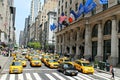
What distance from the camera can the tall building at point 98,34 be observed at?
4259cm

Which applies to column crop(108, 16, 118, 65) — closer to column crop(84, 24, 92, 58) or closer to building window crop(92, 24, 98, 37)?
building window crop(92, 24, 98, 37)

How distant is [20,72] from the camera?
103ft

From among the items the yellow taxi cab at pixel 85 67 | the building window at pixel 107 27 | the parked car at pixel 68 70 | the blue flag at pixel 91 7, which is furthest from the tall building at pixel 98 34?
the parked car at pixel 68 70

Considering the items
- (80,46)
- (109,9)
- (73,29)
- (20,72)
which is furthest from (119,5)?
Answer: (73,29)

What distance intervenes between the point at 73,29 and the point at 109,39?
23.5 metres

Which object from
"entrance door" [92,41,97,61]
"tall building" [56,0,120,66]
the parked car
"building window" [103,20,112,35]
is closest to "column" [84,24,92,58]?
"tall building" [56,0,120,66]

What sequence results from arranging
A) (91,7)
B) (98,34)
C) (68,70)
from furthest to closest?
(98,34) < (91,7) < (68,70)

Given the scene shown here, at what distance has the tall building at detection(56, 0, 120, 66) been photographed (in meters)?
42.6

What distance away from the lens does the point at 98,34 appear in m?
50.0

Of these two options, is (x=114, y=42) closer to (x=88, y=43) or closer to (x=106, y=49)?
(x=106, y=49)

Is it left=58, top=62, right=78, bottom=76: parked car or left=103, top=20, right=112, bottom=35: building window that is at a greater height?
left=103, top=20, right=112, bottom=35: building window

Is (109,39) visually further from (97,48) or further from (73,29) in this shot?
(73,29)

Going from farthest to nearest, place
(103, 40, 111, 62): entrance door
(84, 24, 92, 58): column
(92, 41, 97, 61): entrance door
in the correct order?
(84, 24, 92, 58): column, (92, 41, 97, 61): entrance door, (103, 40, 111, 62): entrance door

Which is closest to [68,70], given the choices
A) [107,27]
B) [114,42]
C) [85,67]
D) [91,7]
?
[85,67]
